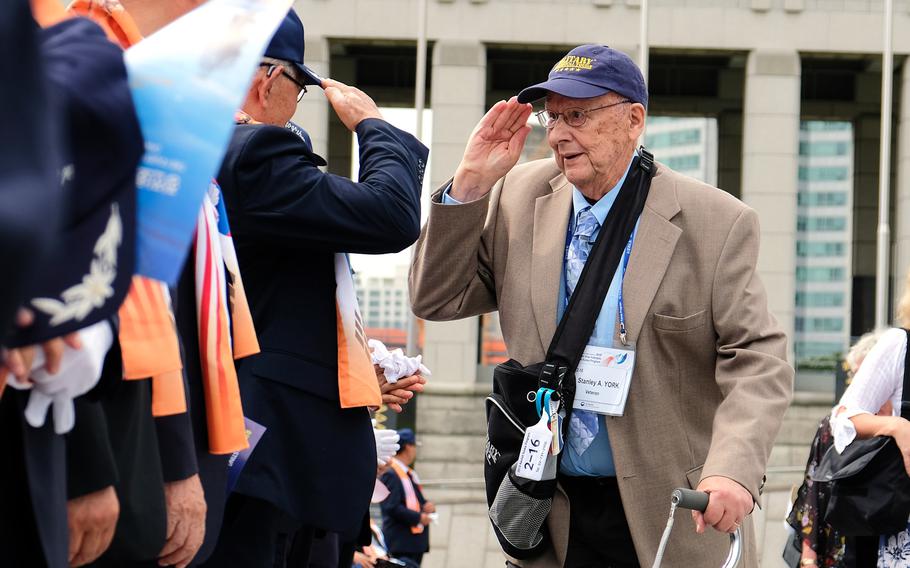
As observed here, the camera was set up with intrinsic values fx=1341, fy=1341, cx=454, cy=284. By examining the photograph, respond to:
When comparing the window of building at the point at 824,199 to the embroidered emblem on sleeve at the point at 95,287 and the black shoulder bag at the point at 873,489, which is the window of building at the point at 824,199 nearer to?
the black shoulder bag at the point at 873,489

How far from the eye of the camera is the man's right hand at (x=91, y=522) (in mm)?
2270

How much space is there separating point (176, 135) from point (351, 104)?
6.62 feet

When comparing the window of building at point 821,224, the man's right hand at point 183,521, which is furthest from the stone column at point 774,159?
the man's right hand at point 183,521

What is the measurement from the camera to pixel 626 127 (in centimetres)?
444

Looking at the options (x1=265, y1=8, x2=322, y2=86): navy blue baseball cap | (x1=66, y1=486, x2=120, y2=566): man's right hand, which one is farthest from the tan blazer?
(x1=66, y1=486, x2=120, y2=566): man's right hand

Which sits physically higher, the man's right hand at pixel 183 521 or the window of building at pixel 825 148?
the window of building at pixel 825 148

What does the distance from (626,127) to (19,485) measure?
283 cm

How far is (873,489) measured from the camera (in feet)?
19.2

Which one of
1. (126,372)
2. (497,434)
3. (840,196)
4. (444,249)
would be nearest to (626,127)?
(444,249)

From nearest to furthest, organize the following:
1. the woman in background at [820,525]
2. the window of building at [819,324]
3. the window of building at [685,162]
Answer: the woman in background at [820,525] < the window of building at [819,324] < the window of building at [685,162]

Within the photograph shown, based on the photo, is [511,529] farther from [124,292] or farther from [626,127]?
[124,292]

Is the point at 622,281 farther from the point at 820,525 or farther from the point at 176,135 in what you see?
the point at 820,525

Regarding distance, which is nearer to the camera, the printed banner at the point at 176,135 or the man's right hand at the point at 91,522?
the printed banner at the point at 176,135

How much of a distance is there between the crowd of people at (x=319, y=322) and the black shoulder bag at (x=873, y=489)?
71.1 inches
